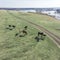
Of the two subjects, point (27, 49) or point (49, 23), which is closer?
point (27, 49)

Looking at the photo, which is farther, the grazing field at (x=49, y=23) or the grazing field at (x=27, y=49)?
the grazing field at (x=49, y=23)

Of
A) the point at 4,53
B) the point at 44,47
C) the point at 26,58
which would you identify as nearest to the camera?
the point at 26,58

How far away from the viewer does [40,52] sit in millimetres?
39875

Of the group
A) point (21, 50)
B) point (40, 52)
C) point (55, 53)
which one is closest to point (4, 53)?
point (21, 50)

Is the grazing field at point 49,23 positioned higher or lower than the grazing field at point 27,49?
lower

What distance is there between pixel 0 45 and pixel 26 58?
11028 mm

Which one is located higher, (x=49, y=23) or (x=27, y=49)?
(x=27, y=49)

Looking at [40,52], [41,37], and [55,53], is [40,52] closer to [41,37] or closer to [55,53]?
[55,53]

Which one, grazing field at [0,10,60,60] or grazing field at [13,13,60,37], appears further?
grazing field at [13,13,60,37]

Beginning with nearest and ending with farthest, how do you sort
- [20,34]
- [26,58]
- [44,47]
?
1. [26,58]
2. [44,47]
3. [20,34]

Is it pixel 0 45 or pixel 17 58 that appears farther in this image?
pixel 0 45

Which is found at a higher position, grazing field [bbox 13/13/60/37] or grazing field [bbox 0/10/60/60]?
grazing field [bbox 0/10/60/60]

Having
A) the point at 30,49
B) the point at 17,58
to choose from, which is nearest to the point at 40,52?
the point at 30,49

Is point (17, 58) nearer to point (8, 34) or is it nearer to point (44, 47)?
point (44, 47)
